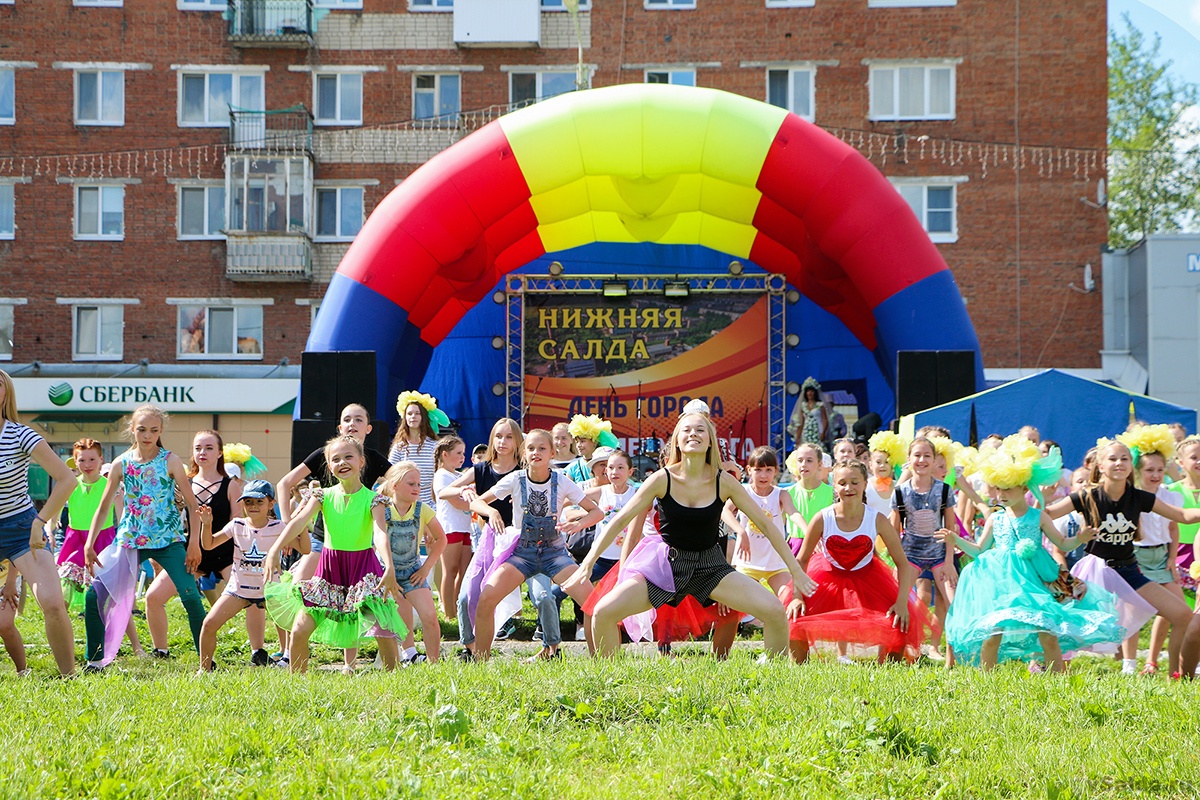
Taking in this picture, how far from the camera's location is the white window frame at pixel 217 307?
1158 inches

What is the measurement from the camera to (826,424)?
1812 cm

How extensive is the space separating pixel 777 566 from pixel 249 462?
5.10 m

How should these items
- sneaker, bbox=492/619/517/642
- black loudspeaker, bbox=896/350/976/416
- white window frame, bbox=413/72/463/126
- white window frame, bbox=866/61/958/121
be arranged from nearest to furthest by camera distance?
1. sneaker, bbox=492/619/517/642
2. black loudspeaker, bbox=896/350/976/416
3. white window frame, bbox=866/61/958/121
4. white window frame, bbox=413/72/463/126

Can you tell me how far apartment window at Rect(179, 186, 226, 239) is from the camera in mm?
29656

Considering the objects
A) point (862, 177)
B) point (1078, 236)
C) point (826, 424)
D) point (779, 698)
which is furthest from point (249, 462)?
point (1078, 236)

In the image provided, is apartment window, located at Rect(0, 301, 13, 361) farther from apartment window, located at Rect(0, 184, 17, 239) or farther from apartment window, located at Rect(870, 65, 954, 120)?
apartment window, located at Rect(870, 65, 954, 120)

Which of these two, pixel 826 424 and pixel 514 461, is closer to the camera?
pixel 514 461

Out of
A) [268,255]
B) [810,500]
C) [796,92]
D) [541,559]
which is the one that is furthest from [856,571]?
[268,255]

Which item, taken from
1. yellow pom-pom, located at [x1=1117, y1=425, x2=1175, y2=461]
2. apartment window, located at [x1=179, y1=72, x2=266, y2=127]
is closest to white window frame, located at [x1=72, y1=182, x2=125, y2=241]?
apartment window, located at [x1=179, y1=72, x2=266, y2=127]

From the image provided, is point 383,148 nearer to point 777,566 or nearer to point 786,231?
point 786,231

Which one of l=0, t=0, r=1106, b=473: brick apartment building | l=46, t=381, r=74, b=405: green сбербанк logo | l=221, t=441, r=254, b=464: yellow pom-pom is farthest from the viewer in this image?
l=46, t=381, r=74, b=405: green сбербанк logo

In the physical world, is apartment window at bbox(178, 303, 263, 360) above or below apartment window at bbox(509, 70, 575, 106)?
below

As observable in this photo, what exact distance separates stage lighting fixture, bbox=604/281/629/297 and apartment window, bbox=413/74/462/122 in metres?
11.7

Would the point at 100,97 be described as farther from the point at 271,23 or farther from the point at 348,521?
the point at 348,521
